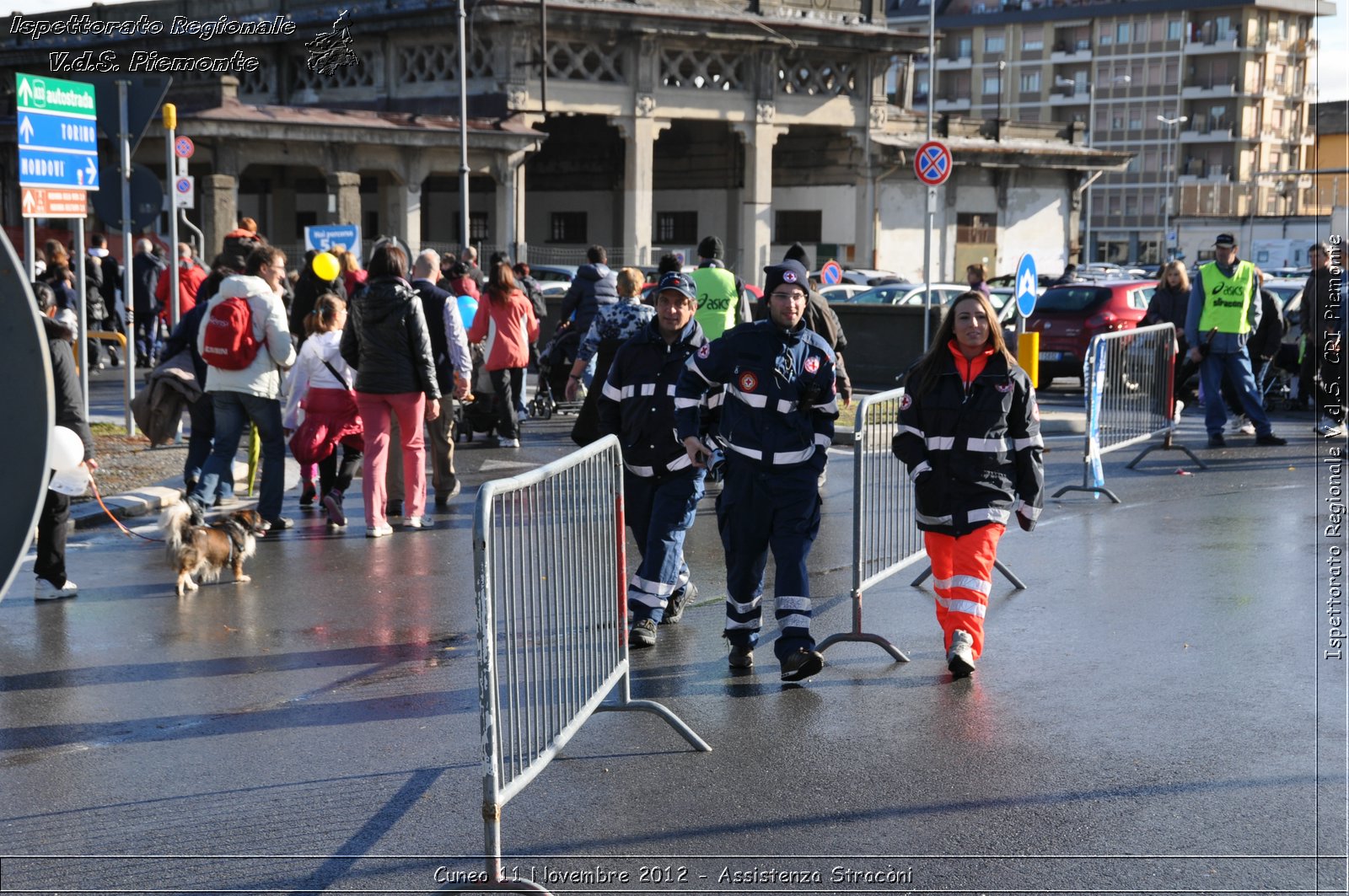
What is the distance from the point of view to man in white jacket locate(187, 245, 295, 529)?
1052 centimetres

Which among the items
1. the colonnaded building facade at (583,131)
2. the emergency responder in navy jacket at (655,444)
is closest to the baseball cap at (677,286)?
the emergency responder in navy jacket at (655,444)

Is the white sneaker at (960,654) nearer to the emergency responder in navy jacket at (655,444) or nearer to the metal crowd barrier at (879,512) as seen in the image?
the metal crowd barrier at (879,512)

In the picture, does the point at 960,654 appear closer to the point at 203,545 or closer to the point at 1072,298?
the point at 203,545

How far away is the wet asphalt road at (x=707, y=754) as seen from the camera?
496cm

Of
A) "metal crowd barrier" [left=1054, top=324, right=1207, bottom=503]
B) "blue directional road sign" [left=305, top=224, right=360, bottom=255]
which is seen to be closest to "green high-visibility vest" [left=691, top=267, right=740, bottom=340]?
"metal crowd barrier" [left=1054, top=324, right=1207, bottom=503]

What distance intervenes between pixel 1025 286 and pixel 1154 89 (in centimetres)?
8583

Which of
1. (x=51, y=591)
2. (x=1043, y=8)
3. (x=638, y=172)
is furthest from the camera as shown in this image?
(x=1043, y=8)

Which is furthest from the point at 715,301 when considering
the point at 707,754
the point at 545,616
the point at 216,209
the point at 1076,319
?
the point at 216,209

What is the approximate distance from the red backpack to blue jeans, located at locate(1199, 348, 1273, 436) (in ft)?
32.2

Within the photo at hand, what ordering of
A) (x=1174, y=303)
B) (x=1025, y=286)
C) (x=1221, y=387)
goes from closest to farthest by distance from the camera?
(x=1221, y=387)
(x=1174, y=303)
(x=1025, y=286)

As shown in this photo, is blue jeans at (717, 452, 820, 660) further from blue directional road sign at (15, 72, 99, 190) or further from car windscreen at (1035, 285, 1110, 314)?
car windscreen at (1035, 285, 1110, 314)

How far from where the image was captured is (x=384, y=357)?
10.7 meters

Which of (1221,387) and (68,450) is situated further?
(1221,387)

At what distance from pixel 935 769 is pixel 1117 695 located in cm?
142
